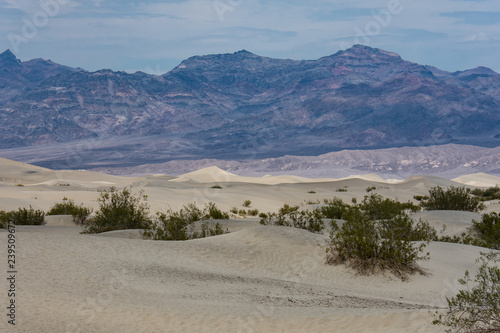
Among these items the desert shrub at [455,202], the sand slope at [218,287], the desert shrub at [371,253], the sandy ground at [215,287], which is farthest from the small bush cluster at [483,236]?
the desert shrub at [455,202]

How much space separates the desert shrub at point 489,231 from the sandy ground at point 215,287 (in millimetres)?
1377

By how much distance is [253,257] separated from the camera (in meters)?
10.1

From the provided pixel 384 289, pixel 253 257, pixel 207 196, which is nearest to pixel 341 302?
pixel 384 289

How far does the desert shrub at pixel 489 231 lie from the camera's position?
1286 centimetres

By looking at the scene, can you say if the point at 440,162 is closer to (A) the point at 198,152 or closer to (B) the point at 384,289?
(A) the point at 198,152

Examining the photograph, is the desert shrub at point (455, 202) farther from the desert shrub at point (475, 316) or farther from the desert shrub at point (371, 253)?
the desert shrub at point (475, 316)

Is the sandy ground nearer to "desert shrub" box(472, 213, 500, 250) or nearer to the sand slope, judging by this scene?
the sand slope

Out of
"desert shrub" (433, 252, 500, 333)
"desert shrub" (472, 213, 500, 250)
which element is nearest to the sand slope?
"desert shrub" (433, 252, 500, 333)

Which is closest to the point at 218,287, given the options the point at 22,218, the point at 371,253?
the point at 371,253

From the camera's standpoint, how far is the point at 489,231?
13812 millimetres

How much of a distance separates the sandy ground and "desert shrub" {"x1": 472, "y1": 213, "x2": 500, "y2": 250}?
1.38m

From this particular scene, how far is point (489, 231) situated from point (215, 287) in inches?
370

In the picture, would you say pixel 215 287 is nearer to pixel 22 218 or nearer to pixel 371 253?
pixel 371 253

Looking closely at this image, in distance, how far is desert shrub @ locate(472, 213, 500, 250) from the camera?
12.9m
